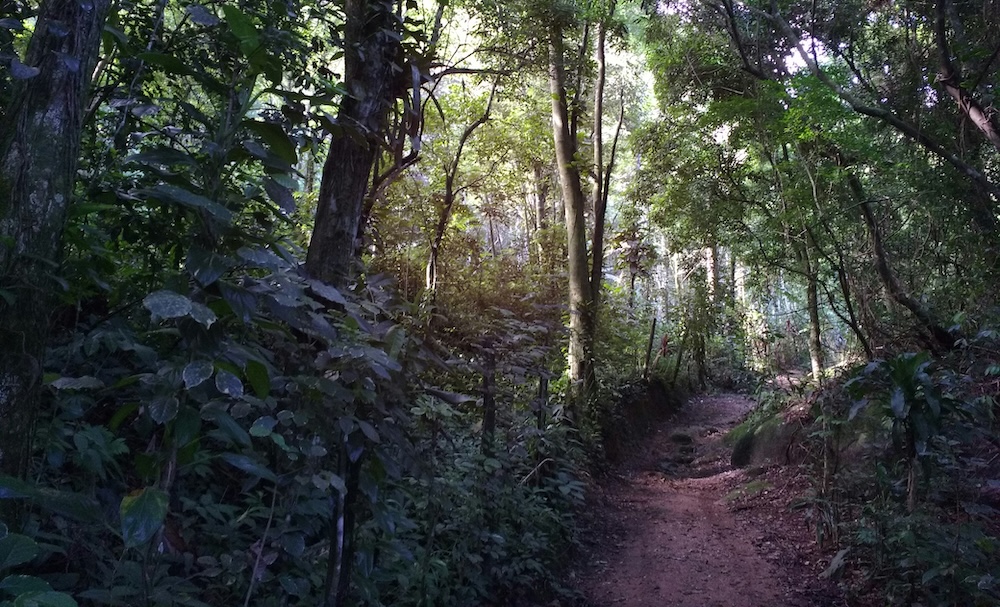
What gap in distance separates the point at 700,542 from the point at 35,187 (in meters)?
6.09

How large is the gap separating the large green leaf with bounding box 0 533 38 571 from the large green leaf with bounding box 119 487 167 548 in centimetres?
26

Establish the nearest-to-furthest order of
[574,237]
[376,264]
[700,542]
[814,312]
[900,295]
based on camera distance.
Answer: [700,542], [900,295], [376,264], [574,237], [814,312]

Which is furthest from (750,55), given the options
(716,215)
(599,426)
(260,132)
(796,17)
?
(260,132)

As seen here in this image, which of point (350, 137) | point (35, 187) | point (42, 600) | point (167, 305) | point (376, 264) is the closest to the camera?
point (42, 600)

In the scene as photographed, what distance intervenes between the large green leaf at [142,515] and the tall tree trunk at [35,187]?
0.38 metres

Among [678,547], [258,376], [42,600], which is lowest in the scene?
[678,547]

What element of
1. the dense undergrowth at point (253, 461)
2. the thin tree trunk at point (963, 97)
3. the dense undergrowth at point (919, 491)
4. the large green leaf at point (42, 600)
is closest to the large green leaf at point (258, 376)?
the dense undergrowth at point (253, 461)

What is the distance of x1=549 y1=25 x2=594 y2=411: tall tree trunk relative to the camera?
323 inches

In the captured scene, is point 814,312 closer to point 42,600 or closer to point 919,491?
point 919,491

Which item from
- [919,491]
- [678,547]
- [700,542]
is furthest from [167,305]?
[700,542]

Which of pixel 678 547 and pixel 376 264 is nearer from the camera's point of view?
pixel 678 547

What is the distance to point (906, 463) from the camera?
15.1 ft

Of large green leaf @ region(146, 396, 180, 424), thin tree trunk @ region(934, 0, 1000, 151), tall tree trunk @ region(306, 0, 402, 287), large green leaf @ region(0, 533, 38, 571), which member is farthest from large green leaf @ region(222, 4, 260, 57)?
thin tree trunk @ region(934, 0, 1000, 151)

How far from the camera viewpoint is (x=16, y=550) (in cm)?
123
